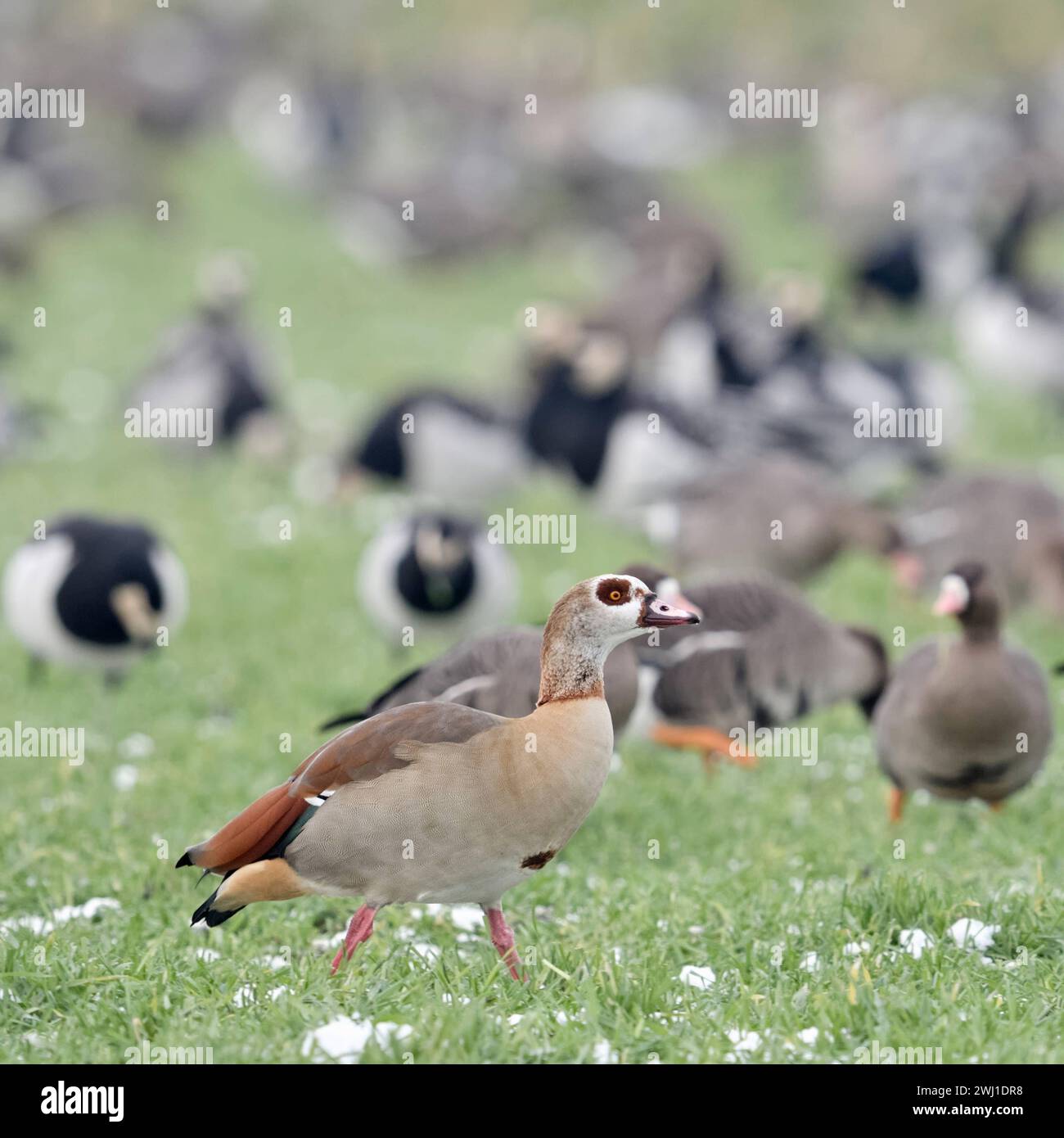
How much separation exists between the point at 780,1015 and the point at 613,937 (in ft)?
3.27

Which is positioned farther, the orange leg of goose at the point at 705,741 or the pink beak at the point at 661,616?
the orange leg of goose at the point at 705,741

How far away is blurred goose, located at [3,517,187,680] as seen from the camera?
28.9 feet

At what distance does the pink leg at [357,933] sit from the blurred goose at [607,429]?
744 centimetres

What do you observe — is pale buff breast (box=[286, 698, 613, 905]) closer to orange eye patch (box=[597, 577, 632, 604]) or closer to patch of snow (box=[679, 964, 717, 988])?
orange eye patch (box=[597, 577, 632, 604])

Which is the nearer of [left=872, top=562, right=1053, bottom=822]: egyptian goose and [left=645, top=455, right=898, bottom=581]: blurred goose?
[left=872, top=562, right=1053, bottom=822]: egyptian goose

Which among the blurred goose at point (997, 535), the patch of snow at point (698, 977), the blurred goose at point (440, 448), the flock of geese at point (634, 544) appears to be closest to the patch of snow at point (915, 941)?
the patch of snow at point (698, 977)

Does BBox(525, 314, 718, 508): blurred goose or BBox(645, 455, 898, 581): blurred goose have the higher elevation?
BBox(525, 314, 718, 508): blurred goose

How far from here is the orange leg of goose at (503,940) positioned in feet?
15.8

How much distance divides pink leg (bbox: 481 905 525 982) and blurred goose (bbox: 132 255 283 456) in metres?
9.78

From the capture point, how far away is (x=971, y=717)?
6629 millimetres

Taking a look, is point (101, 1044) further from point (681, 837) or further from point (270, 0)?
point (270, 0)

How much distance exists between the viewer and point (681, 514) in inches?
442

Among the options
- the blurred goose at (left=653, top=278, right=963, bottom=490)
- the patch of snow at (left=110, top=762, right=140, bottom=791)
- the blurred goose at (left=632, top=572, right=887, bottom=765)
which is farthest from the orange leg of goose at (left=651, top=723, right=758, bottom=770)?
the blurred goose at (left=653, top=278, right=963, bottom=490)

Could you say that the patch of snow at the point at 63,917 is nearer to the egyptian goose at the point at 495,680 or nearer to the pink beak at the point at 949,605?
the egyptian goose at the point at 495,680
